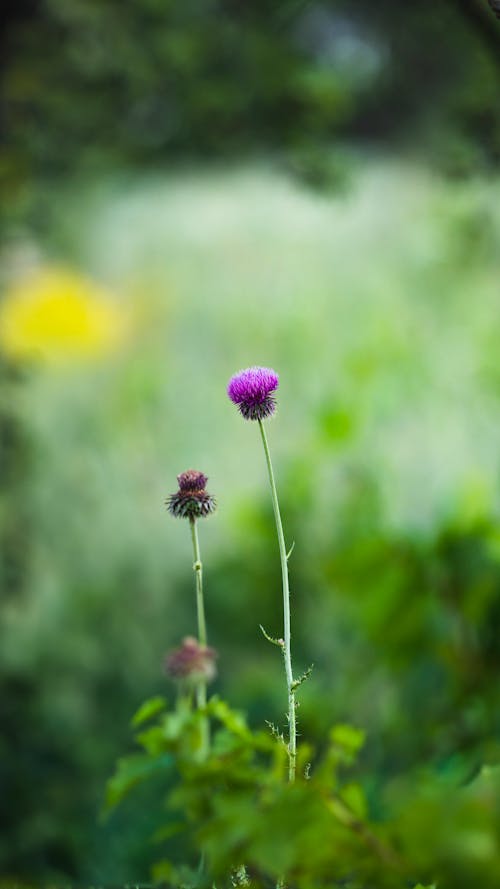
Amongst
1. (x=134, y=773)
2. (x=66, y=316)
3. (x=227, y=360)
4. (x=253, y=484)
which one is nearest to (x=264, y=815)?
(x=134, y=773)

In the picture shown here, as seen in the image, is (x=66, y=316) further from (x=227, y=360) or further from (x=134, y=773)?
(x=134, y=773)

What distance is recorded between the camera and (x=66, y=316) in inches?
100

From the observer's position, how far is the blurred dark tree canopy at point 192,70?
1886mm

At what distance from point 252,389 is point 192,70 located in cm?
178

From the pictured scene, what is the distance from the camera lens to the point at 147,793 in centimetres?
162

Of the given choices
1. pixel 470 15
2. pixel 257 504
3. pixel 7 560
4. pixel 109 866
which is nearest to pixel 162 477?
pixel 257 504

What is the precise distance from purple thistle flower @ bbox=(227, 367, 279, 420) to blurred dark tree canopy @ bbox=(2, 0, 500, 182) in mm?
1407

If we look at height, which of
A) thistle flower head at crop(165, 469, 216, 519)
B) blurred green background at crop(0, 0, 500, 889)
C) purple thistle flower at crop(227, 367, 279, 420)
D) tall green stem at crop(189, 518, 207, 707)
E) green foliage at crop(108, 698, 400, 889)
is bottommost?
green foliage at crop(108, 698, 400, 889)

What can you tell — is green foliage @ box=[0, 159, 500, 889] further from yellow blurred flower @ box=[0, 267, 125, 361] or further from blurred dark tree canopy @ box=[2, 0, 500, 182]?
blurred dark tree canopy @ box=[2, 0, 500, 182]

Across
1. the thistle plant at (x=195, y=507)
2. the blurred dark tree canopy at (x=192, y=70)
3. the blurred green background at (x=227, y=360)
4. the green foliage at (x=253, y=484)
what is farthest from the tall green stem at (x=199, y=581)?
the blurred dark tree canopy at (x=192, y=70)

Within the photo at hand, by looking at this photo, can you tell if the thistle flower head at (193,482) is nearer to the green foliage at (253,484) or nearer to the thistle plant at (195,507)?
the thistle plant at (195,507)

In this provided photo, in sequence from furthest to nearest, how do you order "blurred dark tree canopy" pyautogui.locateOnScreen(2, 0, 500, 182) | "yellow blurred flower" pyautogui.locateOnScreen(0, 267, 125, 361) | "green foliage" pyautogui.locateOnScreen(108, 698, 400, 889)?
"yellow blurred flower" pyautogui.locateOnScreen(0, 267, 125, 361) → "blurred dark tree canopy" pyautogui.locateOnScreen(2, 0, 500, 182) → "green foliage" pyautogui.locateOnScreen(108, 698, 400, 889)

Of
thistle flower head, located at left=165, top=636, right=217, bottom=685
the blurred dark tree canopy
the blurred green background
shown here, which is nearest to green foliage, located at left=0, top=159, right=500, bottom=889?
the blurred green background

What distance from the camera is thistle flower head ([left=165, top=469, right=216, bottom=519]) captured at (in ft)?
1.71
